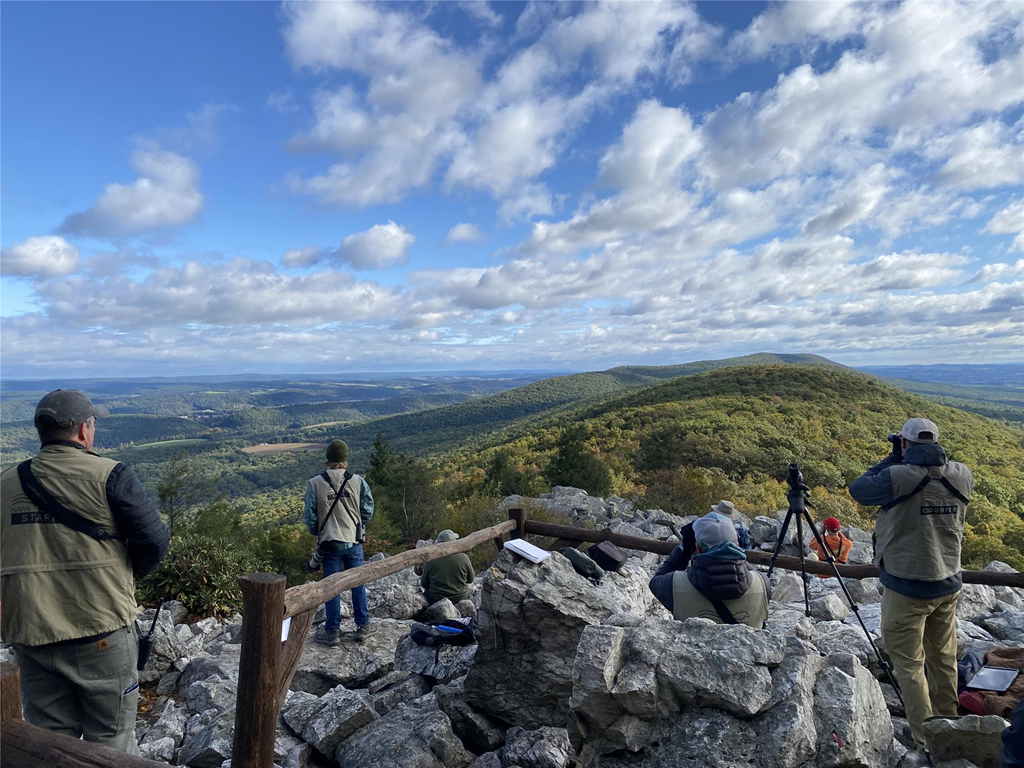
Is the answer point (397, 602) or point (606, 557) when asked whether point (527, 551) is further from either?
point (397, 602)

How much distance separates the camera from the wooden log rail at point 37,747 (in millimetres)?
2516

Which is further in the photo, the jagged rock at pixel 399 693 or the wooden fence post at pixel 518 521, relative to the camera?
the wooden fence post at pixel 518 521

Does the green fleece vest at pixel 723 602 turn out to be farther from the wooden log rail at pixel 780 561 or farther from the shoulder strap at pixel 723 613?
the wooden log rail at pixel 780 561

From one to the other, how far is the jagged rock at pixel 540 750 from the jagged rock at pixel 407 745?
47 cm

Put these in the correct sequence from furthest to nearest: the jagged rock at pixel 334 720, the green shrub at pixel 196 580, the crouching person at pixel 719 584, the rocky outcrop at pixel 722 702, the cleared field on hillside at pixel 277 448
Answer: the cleared field on hillside at pixel 277 448 → the green shrub at pixel 196 580 → the jagged rock at pixel 334 720 → the crouching person at pixel 719 584 → the rocky outcrop at pixel 722 702

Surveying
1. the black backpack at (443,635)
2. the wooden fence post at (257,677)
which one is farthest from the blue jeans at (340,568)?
the wooden fence post at (257,677)

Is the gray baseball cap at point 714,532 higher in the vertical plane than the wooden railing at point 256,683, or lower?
higher

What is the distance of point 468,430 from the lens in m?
112

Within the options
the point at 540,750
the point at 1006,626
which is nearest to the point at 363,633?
the point at 540,750

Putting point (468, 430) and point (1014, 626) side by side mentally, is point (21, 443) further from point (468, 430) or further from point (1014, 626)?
point (1014, 626)

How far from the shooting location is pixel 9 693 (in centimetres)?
273

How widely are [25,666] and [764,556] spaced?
734cm

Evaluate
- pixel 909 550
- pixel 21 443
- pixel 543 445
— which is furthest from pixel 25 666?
pixel 21 443

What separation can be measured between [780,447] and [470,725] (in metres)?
31.6
